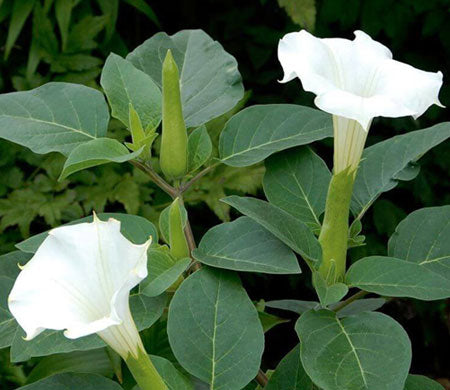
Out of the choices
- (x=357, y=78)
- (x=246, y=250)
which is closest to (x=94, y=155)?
(x=246, y=250)

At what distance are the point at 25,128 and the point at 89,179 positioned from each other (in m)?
0.86

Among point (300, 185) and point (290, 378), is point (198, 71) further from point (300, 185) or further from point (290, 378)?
point (290, 378)

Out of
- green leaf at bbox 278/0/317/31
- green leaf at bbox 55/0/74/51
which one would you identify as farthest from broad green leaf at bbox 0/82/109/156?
green leaf at bbox 278/0/317/31

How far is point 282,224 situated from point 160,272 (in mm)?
146

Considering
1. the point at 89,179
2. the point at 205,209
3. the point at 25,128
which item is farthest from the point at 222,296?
the point at 205,209

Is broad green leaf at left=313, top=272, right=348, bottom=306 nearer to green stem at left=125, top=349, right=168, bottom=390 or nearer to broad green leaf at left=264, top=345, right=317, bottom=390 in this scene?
broad green leaf at left=264, top=345, right=317, bottom=390

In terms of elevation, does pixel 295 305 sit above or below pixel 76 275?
below

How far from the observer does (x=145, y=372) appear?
0.73 m

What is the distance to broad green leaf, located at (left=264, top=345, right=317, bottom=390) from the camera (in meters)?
0.82

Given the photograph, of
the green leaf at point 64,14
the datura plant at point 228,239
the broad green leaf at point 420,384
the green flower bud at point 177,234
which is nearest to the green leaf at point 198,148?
the datura plant at point 228,239

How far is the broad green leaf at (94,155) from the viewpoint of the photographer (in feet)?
2.69

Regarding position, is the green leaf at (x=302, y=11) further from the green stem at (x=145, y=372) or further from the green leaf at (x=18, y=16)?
the green stem at (x=145, y=372)

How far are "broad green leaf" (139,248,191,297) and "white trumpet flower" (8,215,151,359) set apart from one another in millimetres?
90

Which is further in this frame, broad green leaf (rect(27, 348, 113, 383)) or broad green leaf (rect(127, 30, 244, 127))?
broad green leaf (rect(27, 348, 113, 383))
